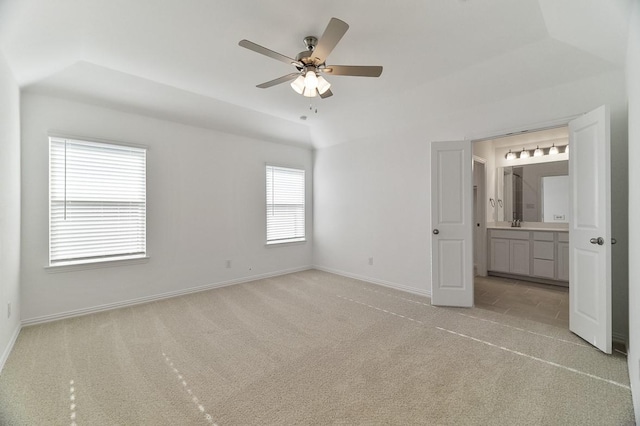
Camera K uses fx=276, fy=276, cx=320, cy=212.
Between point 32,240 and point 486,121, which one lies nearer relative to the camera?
point 32,240

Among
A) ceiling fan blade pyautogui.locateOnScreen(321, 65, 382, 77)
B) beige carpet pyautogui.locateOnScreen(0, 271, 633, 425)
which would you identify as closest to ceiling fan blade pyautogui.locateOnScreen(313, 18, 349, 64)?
ceiling fan blade pyautogui.locateOnScreen(321, 65, 382, 77)

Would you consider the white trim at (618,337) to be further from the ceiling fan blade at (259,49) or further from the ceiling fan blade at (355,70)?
the ceiling fan blade at (259,49)

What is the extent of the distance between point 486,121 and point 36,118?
5446mm

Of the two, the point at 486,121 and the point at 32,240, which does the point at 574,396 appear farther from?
the point at 32,240

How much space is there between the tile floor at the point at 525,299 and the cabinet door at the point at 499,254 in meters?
0.24

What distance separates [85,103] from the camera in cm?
346

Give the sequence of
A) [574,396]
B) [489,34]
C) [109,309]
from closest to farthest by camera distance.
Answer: [574,396] < [489,34] < [109,309]

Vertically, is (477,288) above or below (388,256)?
below

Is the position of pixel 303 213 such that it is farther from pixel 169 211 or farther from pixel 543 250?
pixel 543 250

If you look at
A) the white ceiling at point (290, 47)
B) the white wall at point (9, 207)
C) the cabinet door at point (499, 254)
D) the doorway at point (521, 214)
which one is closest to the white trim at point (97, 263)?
the white wall at point (9, 207)

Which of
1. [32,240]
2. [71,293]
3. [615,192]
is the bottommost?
[71,293]

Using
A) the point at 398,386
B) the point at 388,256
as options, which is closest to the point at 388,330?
the point at 398,386

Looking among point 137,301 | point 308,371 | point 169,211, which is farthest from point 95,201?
point 308,371

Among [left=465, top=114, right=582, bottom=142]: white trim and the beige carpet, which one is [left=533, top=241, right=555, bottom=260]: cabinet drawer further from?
[left=465, top=114, right=582, bottom=142]: white trim
